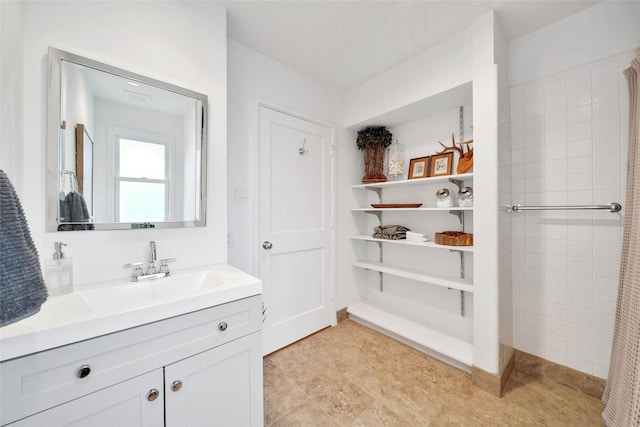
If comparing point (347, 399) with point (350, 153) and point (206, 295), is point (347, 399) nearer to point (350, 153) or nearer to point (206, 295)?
point (206, 295)

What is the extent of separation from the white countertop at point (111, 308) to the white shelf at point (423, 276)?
1460 mm

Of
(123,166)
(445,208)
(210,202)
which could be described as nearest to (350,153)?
(445,208)

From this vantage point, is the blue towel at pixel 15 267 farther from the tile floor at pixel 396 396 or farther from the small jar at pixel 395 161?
the small jar at pixel 395 161

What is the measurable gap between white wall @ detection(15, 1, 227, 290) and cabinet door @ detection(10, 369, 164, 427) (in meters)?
0.57

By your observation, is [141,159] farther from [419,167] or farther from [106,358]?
[419,167]

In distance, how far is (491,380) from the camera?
153 centimetres

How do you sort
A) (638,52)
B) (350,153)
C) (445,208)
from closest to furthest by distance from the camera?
1. (638,52)
2. (445,208)
3. (350,153)

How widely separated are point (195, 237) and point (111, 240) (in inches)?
14.6

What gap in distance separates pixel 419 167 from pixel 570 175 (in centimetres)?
99

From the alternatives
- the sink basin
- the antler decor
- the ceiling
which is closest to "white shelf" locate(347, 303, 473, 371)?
the antler decor

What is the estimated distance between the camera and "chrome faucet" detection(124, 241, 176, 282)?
1.18 m

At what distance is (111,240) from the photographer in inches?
45.8

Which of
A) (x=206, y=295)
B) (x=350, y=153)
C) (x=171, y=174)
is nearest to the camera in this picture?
(x=206, y=295)

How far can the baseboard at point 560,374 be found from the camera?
149 cm
